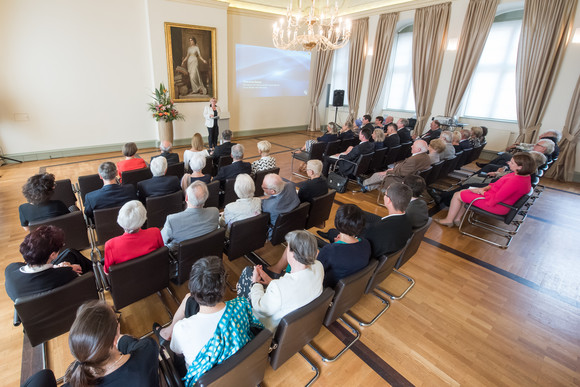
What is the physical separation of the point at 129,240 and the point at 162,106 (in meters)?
5.82

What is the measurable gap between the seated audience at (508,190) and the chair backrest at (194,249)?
3394mm

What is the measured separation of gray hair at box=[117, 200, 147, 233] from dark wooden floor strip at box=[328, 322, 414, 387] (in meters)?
1.72

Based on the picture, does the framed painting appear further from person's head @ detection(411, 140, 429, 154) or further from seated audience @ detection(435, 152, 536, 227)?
seated audience @ detection(435, 152, 536, 227)

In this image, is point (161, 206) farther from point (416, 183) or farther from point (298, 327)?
point (416, 183)

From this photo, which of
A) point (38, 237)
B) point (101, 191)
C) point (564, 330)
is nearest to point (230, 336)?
point (38, 237)

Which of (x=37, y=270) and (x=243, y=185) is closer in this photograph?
(x=37, y=270)

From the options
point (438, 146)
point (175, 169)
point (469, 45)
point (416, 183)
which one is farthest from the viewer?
point (469, 45)

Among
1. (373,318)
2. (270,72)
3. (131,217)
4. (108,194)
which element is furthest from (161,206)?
(270,72)

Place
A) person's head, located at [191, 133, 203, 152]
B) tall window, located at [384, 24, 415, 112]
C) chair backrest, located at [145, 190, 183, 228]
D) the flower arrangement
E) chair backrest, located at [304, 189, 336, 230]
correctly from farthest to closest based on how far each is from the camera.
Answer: tall window, located at [384, 24, 415, 112] → the flower arrangement → person's head, located at [191, 133, 203, 152] → chair backrest, located at [304, 189, 336, 230] → chair backrest, located at [145, 190, 183, 228]

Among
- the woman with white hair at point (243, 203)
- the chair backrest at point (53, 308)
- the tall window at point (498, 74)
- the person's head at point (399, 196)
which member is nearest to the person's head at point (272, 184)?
the woman with white hair at point (243, 203)

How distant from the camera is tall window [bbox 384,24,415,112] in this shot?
334 inches

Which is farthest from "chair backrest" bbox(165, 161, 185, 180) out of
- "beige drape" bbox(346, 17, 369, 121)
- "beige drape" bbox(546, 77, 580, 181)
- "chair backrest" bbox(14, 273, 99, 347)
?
"beige drape" bbox(546, 77, 580, 181)

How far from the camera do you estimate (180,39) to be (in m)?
6.72

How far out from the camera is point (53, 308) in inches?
59.7
